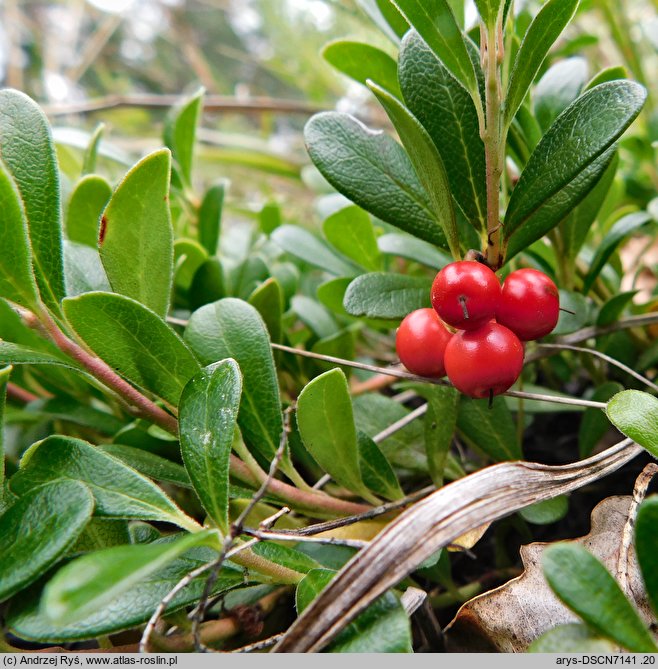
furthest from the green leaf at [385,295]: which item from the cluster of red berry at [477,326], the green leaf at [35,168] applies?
the green leaf at [35,168]

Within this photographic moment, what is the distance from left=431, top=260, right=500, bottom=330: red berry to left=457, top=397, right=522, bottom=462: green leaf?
0.25 m

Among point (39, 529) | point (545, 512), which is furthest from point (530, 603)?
point (39, 529)

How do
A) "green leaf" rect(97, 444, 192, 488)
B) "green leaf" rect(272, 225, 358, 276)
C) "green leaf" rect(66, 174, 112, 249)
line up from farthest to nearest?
"green leaf" rect(272, 225, 358, 276)
"green leaf" rect(66, 174, 112, 249)
"green leaf" rect(97, 444, 192, 488)

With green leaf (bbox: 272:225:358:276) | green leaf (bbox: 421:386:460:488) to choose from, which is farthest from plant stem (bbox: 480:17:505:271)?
green leaf (bbox: 272:225:358:276)

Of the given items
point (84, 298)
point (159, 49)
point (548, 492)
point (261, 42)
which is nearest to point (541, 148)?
point (548, 492)

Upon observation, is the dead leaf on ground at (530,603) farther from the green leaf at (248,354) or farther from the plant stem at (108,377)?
the plant stem at (108,377)

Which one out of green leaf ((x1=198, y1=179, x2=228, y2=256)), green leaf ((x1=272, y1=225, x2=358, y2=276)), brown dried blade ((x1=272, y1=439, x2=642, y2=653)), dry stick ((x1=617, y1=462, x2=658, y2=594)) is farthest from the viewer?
green leaf ((x1=198, y1=179, x2=228, y2=256))

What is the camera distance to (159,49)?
593 cm

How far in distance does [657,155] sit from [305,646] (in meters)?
1.44

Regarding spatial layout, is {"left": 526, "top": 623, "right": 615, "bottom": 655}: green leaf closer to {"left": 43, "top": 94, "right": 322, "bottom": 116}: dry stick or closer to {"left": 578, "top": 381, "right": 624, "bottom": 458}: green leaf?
{"left": 578, "top": 381, "right": 624, "bottom": 458}: green leaf

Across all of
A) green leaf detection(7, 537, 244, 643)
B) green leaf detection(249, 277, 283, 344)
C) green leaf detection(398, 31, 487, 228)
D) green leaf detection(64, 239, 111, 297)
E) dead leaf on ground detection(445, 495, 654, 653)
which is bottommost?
dead leaf on ground detection(445, 495, 654, 653)

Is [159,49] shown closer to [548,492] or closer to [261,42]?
[261,42]

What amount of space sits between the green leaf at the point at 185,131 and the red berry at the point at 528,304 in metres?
0.79

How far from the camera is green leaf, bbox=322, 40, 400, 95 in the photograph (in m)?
0.96
